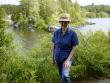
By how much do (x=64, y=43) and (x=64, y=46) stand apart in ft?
0.17

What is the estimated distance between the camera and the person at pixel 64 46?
4656 mm

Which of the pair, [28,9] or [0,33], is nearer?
[0,33]

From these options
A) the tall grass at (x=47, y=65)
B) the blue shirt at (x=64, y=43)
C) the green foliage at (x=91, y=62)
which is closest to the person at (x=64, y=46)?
the blue shirt at (x=64, y=43)

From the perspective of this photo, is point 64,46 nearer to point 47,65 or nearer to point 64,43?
point 64,43

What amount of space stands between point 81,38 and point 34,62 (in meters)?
2.38

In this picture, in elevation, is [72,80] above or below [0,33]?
below

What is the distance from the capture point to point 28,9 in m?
66.1

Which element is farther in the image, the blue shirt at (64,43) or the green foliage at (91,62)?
the green foliage at (91,62)

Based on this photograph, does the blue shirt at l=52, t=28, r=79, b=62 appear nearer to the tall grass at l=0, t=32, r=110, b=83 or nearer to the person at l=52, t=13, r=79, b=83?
the person at l=52, t=13, r=79, b=83

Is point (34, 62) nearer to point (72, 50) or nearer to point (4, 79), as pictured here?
point (4, 79)

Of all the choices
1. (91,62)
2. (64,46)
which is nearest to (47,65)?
(91,62)

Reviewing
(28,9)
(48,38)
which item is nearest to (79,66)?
(48,38)

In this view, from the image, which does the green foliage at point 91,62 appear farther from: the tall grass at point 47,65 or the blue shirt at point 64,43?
the blue shirt at point 64,43

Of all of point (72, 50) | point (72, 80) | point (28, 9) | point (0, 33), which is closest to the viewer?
point (72, 50)
